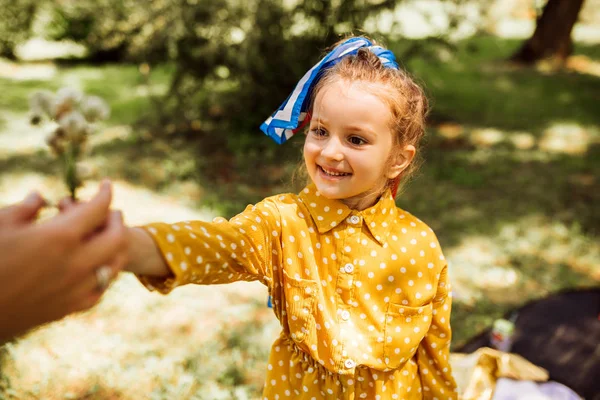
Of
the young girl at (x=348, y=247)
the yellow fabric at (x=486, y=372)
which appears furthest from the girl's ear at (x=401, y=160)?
the yellow fabric at (x=486, y=372)

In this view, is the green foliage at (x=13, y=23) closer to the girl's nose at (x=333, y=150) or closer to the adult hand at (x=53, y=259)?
the girl's nose at (x=333, y=150)

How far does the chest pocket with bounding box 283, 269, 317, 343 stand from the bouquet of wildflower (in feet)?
2.41

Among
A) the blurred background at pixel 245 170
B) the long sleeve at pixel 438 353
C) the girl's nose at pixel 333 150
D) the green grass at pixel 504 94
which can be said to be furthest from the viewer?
the green grass at pixel 504 94

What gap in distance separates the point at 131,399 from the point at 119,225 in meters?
1.85

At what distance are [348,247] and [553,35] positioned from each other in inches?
454

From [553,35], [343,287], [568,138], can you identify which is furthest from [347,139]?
[553,35]

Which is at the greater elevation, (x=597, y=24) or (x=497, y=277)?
(x=597, y=24)

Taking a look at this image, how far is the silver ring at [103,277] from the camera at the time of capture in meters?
0.92

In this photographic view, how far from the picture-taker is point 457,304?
3549mm

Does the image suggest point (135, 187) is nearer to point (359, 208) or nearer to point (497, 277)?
point (497, 277)

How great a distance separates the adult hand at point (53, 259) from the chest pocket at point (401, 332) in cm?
Result: 94

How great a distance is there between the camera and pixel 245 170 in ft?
18.6

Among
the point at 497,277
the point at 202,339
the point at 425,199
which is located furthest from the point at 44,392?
the point at 425,199

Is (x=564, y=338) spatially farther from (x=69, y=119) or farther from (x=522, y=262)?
(x=69, y=119)
